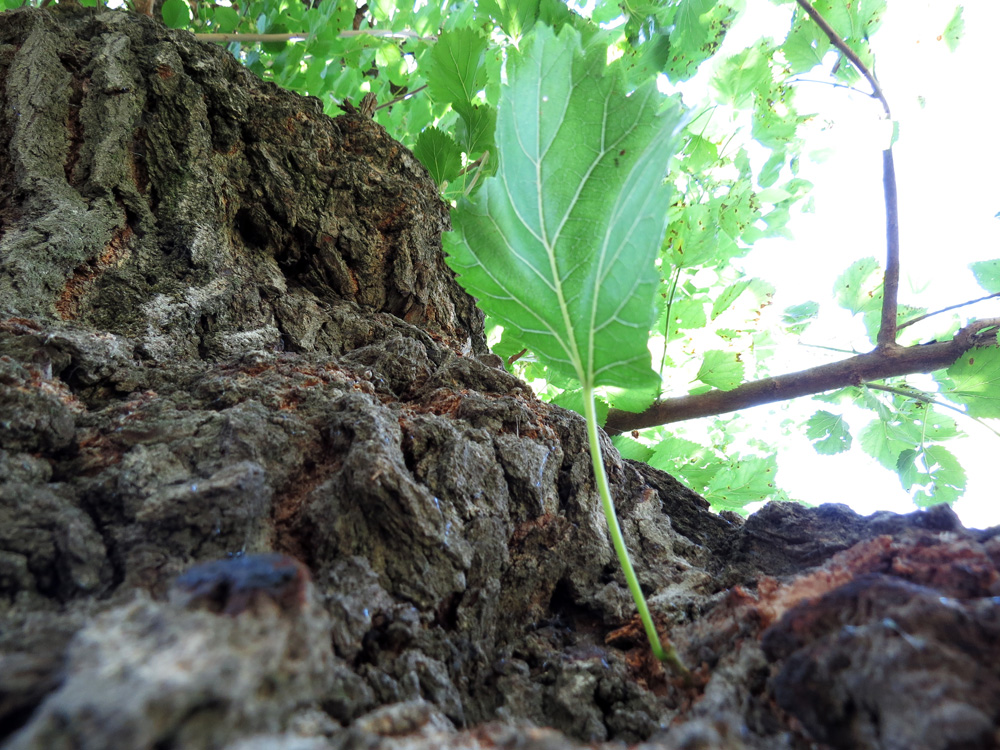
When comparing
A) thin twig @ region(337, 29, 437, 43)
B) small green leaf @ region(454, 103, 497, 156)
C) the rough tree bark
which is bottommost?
the rough tree bark

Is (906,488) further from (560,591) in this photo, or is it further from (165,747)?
(165,747)

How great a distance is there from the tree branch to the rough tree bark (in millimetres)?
910

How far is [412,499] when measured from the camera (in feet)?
3.23

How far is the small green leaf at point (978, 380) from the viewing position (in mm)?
2064

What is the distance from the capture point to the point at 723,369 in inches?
89.0

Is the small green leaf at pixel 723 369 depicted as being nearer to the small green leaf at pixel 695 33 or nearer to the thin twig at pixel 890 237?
the thin twig at pixel 890 237

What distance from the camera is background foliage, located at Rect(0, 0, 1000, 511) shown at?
2.25 metres

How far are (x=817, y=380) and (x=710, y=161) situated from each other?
1246mm

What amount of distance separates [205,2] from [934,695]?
14.2ft

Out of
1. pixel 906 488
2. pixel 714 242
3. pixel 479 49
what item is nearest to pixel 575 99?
pixel 479 49

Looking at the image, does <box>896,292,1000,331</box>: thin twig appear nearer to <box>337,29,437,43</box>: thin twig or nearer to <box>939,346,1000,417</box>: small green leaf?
<box>939,346,1000,417</box>: small green leaf

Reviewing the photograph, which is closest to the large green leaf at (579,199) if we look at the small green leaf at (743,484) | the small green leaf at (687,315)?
the small green leaf at (687,315)

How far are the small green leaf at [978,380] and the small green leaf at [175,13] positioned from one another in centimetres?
353

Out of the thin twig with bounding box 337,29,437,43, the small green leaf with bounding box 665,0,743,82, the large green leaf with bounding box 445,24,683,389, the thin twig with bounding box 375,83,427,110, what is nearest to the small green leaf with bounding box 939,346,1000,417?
the small green leaf with bounding box 665,0,743,82
